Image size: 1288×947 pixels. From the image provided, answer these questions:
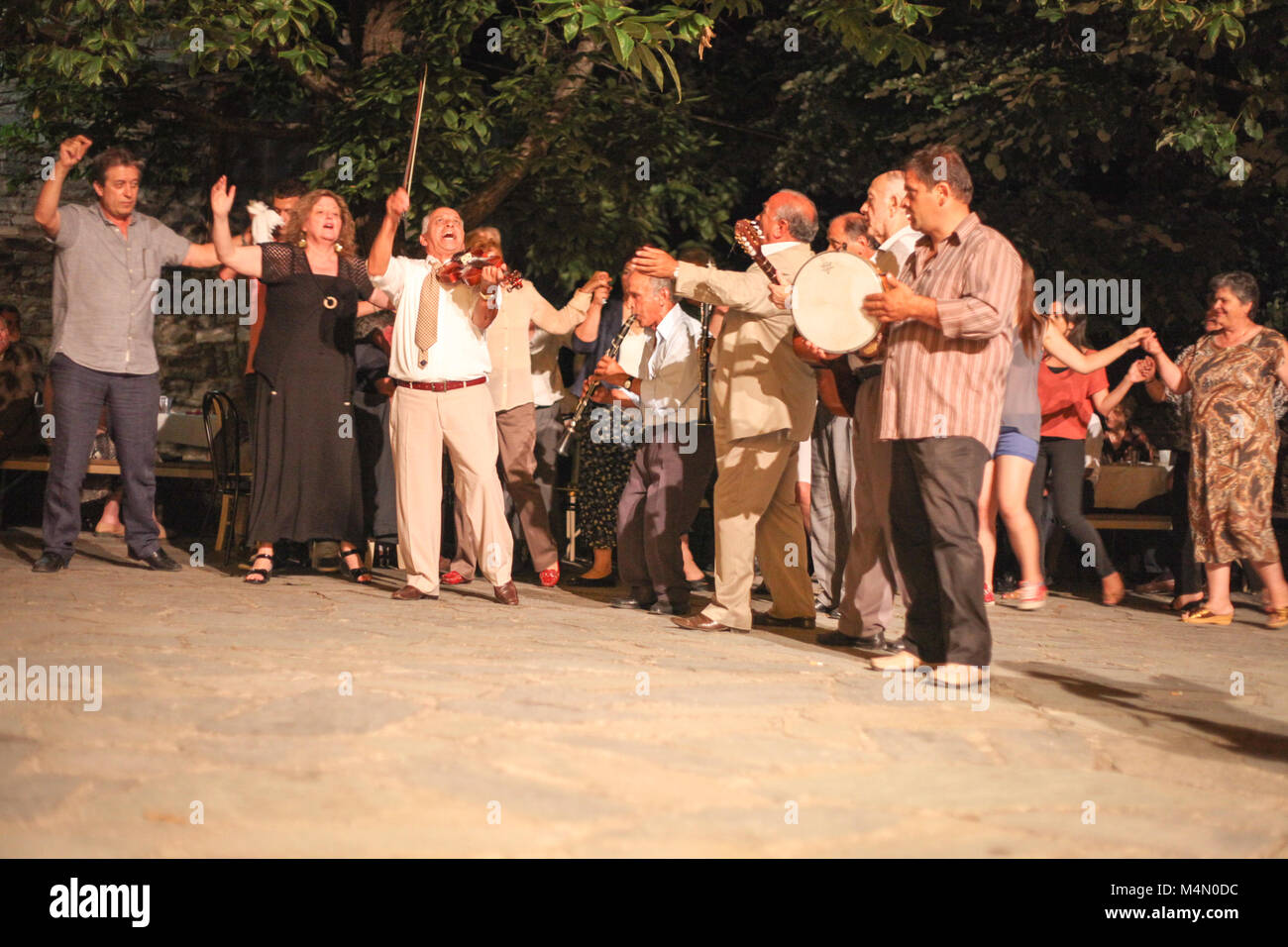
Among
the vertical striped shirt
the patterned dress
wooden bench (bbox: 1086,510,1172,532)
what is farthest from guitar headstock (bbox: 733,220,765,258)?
wooden bench (bbox: 1086,510,1172,532)

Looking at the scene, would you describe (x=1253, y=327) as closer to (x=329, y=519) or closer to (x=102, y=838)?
(x=329, y=519)

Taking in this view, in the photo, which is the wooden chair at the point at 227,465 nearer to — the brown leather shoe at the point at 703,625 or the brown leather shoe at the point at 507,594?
the brown leather shoe at the point at 507,594

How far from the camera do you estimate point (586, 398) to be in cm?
842

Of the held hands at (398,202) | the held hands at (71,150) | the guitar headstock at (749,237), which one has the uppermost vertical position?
the held hands at (71,150)

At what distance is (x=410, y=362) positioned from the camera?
6.97m

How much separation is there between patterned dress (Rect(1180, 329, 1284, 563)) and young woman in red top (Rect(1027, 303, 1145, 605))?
0.82 meters

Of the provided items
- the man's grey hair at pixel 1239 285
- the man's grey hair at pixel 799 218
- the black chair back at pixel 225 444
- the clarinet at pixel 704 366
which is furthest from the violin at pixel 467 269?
the man's grey hair at pixel 1239 285

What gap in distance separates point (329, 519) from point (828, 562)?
2.85 meters

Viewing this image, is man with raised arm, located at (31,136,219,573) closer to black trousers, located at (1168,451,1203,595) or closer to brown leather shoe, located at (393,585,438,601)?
brown leather shoe, located at (393,585,438,601)

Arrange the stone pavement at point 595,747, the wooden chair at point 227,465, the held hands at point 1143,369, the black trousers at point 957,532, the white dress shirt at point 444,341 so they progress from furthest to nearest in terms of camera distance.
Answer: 1. the wooden chair at point 227,465
2. the held hands at point 1143,369
3. the white dress shirt at point 444,341
4. the black trousers at point 957,532
5. the stone pavement at point 595,747

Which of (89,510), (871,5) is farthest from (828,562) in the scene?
(89,510)

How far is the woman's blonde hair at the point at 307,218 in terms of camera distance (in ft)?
25.4

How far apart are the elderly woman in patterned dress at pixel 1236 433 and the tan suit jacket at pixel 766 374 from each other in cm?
242

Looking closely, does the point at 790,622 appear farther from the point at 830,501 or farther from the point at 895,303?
the point at 895,303
